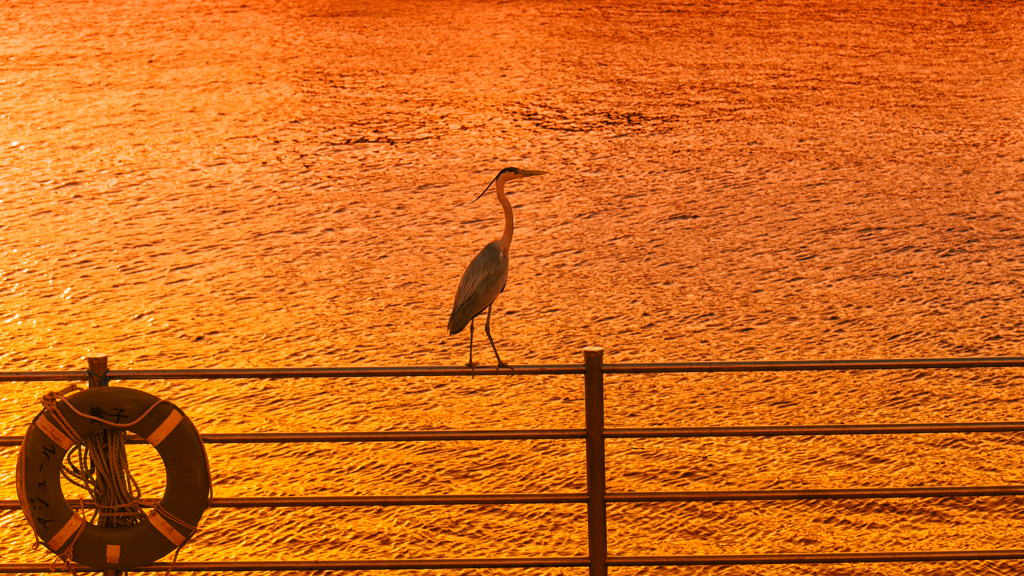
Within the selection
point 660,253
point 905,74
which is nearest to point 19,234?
point 660,253

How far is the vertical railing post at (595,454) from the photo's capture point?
3.41 m

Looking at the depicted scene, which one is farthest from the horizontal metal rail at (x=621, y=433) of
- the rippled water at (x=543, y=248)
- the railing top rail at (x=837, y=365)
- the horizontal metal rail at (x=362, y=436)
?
the rippled water at (x=543, y=248)

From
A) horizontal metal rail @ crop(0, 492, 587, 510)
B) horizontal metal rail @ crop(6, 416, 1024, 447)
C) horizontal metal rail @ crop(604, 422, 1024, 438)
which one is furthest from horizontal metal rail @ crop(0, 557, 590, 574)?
horizontal metal rail @ crop(604, 422, 1024, 438)

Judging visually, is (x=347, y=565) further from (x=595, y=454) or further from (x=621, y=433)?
(x=621, y=433)

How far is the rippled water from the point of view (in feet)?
19.0

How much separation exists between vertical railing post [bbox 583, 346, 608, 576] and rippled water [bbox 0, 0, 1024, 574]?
154 centimetres

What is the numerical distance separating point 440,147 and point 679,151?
3.10 metres

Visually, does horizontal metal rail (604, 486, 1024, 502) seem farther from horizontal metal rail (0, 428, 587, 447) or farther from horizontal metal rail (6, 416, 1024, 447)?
horizontal metal rail (0, 428, 587, 447)

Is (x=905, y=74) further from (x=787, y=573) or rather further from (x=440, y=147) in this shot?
(x=787, y=573)

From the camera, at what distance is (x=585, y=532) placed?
5281mm

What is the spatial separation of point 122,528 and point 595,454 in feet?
5.15

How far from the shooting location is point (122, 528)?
3.44m

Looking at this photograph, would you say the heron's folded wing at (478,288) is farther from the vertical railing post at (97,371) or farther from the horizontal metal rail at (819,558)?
the vertical railing post at (97,371)

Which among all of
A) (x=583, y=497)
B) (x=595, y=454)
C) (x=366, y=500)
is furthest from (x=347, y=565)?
(x=595, y=454)
